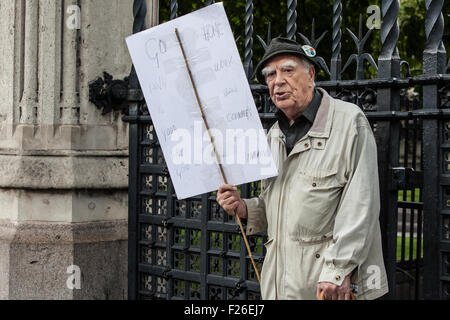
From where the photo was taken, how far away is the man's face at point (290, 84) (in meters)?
3.43

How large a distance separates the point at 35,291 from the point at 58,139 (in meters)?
1.22

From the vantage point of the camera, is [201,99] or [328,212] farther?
[201,99]

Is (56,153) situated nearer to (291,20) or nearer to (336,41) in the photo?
(291,20)

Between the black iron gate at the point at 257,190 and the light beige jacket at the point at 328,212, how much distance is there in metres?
0.78

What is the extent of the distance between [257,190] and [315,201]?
144 cm

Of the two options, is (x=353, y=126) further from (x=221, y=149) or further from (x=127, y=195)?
(x=127, y=195)

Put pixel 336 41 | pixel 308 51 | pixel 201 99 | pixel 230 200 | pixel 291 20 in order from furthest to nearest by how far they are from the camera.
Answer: pixel 291 20, pixel 336 41, pixel 201 99, pixel 230 200, pixel 308 51

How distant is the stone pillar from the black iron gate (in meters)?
0.38

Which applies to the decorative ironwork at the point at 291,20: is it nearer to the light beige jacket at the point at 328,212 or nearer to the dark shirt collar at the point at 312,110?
the dark shirt collar at the point at 312,110

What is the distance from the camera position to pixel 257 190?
4773mm

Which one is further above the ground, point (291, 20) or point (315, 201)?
point (291, 20)

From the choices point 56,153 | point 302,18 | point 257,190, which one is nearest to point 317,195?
point 257,190

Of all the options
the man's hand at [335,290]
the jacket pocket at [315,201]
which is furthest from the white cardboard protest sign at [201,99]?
the man's hand at [335,290]

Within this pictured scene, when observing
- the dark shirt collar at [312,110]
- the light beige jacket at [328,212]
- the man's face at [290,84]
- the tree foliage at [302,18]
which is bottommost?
the light beige jacket at [328,212]
